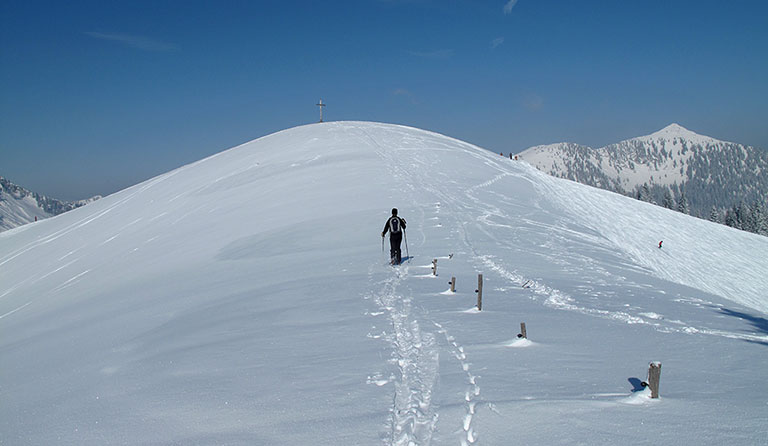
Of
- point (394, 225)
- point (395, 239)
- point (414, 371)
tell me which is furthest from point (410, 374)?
point (394, 225)

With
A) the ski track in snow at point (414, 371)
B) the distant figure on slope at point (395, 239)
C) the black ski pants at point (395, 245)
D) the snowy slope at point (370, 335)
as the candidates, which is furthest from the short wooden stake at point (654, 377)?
the black ski pants at point (395, 245)

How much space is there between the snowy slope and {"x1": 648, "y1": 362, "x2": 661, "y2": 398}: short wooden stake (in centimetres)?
18

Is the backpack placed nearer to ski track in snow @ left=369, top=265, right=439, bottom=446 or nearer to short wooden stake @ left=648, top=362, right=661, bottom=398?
ski track in snow @ left=369, top=265, right=439, bottom=446

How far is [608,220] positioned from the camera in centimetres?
3250

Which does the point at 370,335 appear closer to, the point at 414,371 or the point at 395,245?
the point at 414,371

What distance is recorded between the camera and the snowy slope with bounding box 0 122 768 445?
535 centimetres

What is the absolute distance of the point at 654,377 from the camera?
525 cm

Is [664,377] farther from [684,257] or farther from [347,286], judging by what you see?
[684,257]

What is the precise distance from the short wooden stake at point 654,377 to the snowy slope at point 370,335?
0.18 m

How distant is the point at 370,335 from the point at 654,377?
4879mm

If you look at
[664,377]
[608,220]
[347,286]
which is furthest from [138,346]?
[608,220]

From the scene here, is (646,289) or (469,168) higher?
(469,168)

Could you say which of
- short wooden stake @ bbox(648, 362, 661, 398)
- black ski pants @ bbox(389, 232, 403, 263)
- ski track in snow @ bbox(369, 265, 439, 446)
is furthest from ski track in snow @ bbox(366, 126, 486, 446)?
black ski pants @ bbox(389, 232, 403, 263)

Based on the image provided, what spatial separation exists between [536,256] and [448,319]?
8930mm
